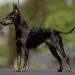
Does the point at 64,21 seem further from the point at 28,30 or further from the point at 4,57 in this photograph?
the point at 28,30

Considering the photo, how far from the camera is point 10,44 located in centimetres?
726

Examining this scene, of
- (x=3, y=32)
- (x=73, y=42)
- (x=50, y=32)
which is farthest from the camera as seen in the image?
(x=73, y=42)

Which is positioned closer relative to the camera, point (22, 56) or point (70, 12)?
point (22, 56)

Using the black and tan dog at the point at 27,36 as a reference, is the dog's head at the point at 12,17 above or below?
above

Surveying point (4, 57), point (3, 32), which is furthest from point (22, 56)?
point (4, 57)

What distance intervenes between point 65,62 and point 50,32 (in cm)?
37

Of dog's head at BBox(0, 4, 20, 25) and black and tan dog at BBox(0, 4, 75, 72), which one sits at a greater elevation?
dog's head at BBox(0, 4, 20, 25)

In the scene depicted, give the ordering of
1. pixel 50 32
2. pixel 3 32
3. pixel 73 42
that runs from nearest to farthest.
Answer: pixel 50 32 < pixel 3 32 < pixel 73 42

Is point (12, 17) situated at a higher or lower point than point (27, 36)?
higher

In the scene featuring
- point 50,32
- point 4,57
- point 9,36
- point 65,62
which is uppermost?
point 50,32

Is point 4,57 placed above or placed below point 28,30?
below

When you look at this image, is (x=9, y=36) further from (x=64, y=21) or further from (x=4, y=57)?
(x=64, y=21)

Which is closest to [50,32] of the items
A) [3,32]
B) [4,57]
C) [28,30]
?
[28,30]

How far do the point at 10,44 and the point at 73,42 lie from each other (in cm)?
119
